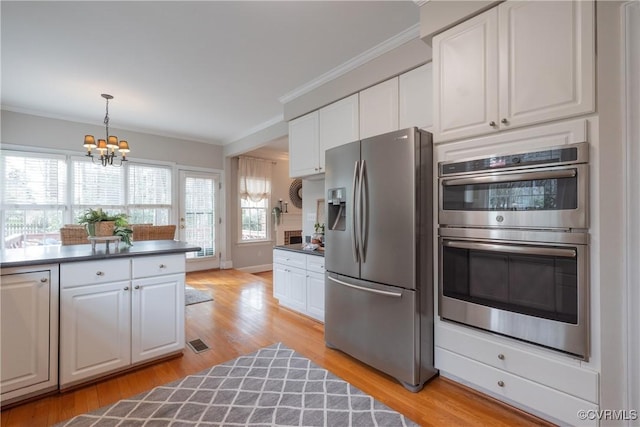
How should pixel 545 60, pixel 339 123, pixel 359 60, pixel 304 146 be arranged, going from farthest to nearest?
pixel 304 146
pixel 339 123
pixel 359 60
pixel 545 60

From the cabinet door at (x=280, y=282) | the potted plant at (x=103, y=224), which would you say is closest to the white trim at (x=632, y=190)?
the cabinet door at (x=280, y=282)

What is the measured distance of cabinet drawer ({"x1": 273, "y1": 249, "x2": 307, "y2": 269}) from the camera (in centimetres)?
332

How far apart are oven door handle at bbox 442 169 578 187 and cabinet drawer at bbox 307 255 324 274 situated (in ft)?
5.08

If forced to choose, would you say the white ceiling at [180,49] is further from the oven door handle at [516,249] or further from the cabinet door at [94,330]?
the cabinet door at [94,330]

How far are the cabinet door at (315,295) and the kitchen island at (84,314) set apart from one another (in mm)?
1311

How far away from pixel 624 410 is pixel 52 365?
3.19 m

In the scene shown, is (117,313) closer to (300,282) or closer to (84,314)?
(84,314)

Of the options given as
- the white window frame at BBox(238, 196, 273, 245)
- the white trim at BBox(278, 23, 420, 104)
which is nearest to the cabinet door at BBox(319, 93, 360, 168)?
the white trim at BBox(278, 23, 420, 104)

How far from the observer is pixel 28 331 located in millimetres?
1816

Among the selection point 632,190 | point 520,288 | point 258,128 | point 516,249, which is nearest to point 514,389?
point 520,288

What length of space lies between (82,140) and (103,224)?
11.0 ft

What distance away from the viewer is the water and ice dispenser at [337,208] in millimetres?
2469

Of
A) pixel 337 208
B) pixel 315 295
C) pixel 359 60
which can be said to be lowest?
pixel 315 295

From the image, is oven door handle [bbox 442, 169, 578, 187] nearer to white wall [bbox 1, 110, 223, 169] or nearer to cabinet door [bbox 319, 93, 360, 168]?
cabinet door [bbox 319, 93, 360, 168]
